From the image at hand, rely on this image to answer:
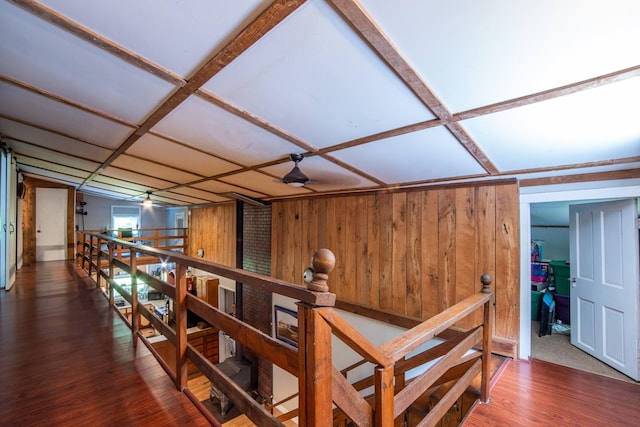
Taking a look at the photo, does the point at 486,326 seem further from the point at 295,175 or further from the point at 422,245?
the point at 295,175

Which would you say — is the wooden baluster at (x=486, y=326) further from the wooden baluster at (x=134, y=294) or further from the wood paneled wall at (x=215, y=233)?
the wood paneled wall at (x=215, y=233)

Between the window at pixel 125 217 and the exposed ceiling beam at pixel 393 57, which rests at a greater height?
the exposed ceiling beam at pixel 393 57

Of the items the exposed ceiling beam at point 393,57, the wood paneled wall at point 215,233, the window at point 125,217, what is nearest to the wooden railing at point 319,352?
the exposed ceiling beam at point 393,57

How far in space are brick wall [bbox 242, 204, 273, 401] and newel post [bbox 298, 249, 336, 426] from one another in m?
4.70

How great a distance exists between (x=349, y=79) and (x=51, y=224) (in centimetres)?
901

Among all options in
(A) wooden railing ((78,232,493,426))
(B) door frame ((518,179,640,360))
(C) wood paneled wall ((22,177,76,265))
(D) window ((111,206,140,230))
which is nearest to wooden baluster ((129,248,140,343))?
(A) wooden railing ((78,232,493,426))

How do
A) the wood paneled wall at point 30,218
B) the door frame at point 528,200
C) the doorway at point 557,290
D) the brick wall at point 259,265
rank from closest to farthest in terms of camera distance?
the door frame at point 528,200
the doorway at point 557,290
the brick wall at point 259,265
the wood paneled wall at point 30,218

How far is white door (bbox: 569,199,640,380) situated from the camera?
2602 millimetres

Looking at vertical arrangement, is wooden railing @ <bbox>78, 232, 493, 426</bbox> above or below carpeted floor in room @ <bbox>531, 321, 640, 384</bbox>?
above

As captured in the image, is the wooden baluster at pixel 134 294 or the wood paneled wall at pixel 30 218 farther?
the wood paneled wall at pixel 30 218

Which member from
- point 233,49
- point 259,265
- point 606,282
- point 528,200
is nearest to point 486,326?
point 528,200

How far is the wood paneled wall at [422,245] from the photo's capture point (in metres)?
2.84

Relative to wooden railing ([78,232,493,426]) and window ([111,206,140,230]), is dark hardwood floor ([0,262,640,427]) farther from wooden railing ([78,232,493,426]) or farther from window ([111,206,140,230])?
window ([111,206,140,230])

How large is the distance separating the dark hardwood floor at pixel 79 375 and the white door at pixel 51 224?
4928 mm
